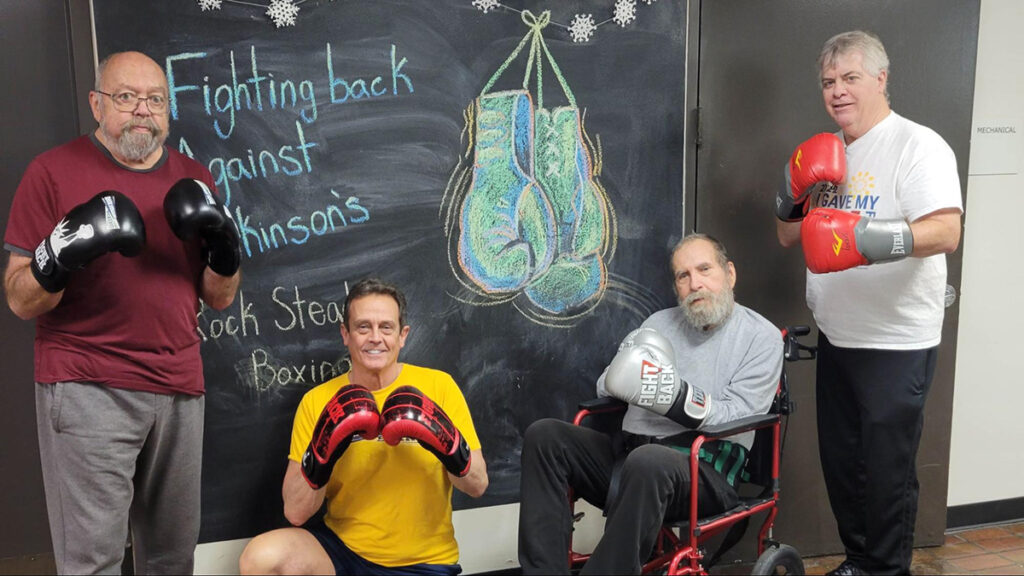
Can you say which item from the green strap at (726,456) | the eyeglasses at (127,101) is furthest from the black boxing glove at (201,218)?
the green strap at (726,456)

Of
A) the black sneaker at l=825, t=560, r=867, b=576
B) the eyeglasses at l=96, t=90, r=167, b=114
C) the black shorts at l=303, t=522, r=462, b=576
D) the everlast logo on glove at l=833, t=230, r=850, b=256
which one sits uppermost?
the eyeglasses at l=96, t=90, r=167, b=114

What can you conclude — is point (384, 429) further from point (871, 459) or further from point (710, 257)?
point (871, 459)

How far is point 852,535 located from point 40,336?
8.56 ft

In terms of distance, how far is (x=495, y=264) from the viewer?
309cm

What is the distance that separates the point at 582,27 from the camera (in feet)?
10.2

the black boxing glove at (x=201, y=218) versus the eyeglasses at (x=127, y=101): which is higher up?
the eyeglasses at (x=127, y=101)

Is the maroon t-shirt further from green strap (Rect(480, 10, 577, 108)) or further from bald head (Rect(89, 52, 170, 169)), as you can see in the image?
green strap (Rect(480, 10, 577, 108))

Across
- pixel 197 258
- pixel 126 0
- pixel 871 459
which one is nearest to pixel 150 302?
pixel 197 258

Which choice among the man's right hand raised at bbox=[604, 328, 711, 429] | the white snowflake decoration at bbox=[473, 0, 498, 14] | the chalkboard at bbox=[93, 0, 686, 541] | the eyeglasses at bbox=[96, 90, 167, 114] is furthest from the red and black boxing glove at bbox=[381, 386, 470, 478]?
the white snowflake decoration at bbox=[473, 0, 498, 14]

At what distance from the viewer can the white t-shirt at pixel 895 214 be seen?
8.83ft

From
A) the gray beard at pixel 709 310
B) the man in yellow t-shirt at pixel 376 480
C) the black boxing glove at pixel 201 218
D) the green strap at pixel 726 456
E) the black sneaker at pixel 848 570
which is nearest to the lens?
the black boxing glove at pixel 201 218

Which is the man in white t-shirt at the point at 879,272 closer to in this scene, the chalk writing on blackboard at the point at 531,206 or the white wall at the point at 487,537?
the chalk writing on blackboard at the point at 531,206

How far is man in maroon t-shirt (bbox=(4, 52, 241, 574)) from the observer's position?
224 centimetres

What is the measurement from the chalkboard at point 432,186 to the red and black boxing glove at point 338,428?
57 cm
